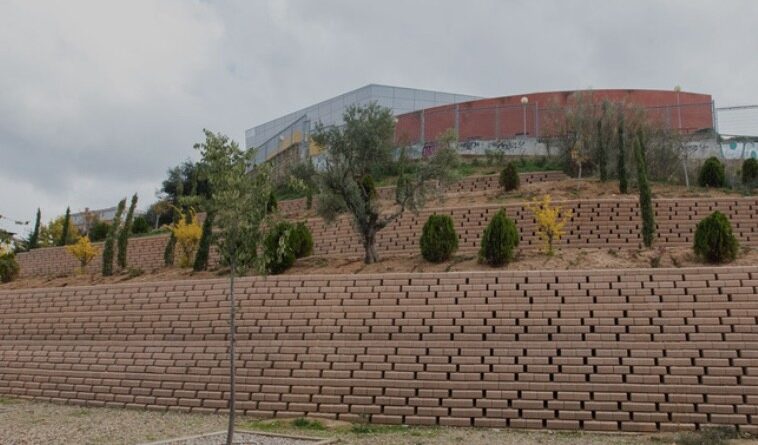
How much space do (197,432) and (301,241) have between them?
24.3ft

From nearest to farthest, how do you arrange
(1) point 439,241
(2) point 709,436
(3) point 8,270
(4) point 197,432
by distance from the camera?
(2) point 709,436, (4) point 197,432, (1) point 439,241, (3) point 8,270

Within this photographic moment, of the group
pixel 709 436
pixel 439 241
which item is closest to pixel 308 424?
pixel 709 436

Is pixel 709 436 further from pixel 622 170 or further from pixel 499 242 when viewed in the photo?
pixel 622 170

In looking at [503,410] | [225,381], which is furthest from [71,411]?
[503,410]

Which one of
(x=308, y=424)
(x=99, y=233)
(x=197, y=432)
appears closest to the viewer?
(x=197, y=432)

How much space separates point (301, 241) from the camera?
1647 cm

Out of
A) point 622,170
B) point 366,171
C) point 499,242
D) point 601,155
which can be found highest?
point 601,155

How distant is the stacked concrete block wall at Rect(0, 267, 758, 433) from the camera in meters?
9.27

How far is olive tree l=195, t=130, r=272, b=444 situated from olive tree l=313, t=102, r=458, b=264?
6298mm

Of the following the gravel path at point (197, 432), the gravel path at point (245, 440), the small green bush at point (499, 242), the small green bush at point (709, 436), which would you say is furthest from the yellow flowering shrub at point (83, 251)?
the small green bush at point (709, 436)

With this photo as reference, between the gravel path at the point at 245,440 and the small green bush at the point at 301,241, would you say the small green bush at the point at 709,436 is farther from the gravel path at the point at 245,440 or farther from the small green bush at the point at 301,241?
the small green bush at the point at 301,241

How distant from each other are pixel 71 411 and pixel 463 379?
266 inches

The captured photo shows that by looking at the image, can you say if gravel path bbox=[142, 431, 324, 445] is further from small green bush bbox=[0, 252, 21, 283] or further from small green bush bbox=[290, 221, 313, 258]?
small green bush bbox=[0, 252, 21, 283]

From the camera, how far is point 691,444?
7.96 metres
